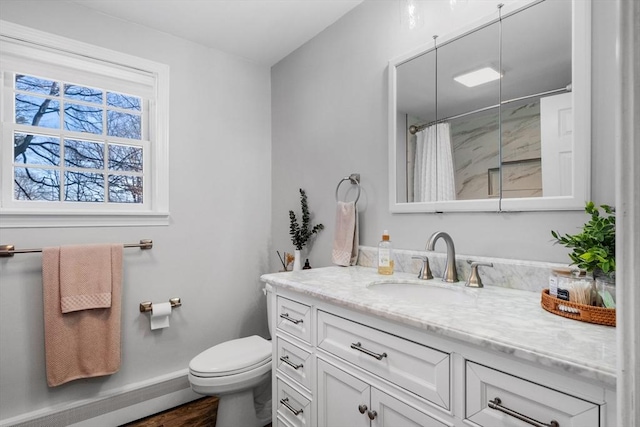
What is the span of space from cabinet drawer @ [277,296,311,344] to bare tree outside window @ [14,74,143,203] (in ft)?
4.47

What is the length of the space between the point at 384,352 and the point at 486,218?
2.36 ft

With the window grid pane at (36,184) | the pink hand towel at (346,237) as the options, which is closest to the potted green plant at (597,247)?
the pink hand towel at (346,237)

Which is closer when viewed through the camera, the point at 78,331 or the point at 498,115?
the point at 498,115

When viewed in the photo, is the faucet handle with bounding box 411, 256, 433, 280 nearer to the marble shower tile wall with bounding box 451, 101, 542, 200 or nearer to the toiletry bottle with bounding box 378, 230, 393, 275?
the toiletry bottle with bounding box 378, 230, 393, 275

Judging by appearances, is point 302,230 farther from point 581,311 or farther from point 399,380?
point 581,311

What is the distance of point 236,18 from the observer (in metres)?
2.02

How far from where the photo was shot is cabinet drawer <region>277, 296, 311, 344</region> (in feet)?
4.27

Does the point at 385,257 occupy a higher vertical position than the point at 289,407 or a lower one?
higher

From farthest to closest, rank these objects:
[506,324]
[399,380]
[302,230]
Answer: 1. [302,230]
2. [399,380]
3. [506,324]

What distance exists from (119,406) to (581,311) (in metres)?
2.37

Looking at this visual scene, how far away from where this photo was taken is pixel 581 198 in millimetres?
1045

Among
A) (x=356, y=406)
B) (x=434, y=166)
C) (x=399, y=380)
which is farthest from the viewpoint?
(x=434, y=166)

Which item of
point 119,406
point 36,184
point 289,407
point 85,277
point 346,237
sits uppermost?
point 36,184

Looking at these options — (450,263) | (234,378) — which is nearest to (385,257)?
(450,263)
